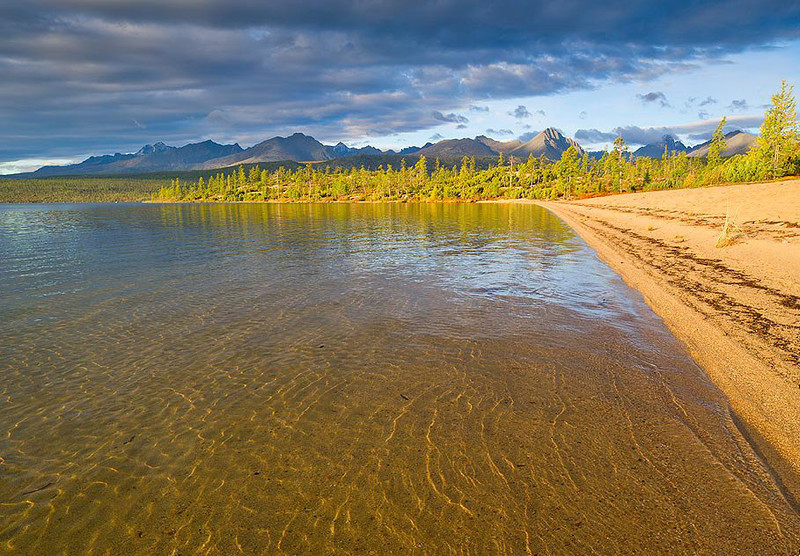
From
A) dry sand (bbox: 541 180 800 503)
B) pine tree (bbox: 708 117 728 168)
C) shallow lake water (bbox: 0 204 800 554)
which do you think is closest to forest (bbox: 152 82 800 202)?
pine tree (bbox: 708 117 728 168)

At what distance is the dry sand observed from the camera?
7.98m

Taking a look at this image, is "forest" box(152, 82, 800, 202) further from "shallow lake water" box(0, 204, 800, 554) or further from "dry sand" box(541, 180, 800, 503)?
"shallow lake water" box(0, 204, 800, 554)

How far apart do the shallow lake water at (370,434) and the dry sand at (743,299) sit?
0.59 metres

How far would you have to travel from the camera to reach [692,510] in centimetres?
564

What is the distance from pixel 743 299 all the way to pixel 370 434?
52.6 feet

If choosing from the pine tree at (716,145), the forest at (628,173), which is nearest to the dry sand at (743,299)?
the forest at (628,173)

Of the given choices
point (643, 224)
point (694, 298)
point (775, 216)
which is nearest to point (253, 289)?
point (694, 298)

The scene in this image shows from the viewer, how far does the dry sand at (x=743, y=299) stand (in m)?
7.98

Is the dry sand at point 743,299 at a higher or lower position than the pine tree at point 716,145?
lower

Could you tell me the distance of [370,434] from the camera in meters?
7.73

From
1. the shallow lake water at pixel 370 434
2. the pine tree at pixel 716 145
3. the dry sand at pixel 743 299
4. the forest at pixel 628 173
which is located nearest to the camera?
the shallow lake water at pixel 370 434

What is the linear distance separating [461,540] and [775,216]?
4193 cm

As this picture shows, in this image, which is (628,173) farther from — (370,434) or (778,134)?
(370,434)

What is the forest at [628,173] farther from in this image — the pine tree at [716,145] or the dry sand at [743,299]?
the dry sand at [743,299]
